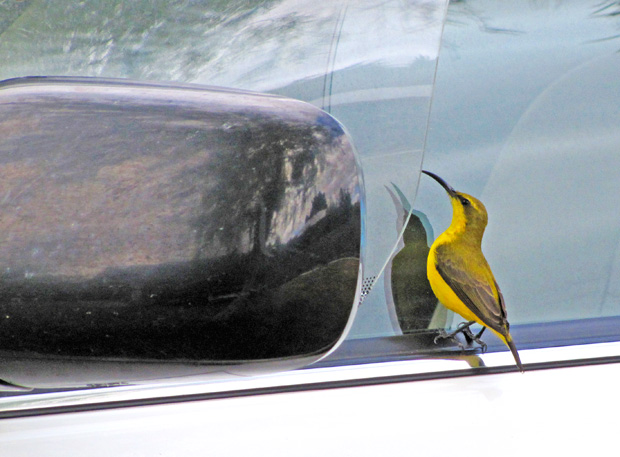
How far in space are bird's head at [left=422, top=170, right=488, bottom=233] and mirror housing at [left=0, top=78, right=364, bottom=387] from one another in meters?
0.63

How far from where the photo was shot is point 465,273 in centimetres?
130

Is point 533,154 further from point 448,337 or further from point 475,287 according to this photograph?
Result: point 448,337

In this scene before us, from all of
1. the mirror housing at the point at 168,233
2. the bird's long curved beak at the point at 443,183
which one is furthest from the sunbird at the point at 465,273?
the mirror housing at the point at 168,233

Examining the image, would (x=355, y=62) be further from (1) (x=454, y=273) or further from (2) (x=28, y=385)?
(2) (x=28, y=385)

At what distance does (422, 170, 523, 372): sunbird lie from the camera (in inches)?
49.9

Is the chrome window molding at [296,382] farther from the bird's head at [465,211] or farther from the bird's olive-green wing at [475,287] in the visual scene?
the bird's head at [465,211]

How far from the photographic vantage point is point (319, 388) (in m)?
1.11

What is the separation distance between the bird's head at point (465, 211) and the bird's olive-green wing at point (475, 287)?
0.06 metres

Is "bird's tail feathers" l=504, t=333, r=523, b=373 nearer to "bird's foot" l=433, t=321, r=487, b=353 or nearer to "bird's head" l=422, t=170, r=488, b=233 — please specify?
"bird's foot" l=433, t=321, r=487, b=353

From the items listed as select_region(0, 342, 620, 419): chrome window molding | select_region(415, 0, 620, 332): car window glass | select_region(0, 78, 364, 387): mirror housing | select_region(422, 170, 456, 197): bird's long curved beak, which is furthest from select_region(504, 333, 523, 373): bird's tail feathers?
A: select_region(0, 78, 364, 387): mirror housing

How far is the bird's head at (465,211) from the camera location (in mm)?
1273

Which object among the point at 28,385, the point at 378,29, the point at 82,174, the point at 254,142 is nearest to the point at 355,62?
the point at 378,29

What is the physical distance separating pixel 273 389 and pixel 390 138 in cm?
45

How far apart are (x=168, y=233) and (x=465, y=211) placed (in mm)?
778
